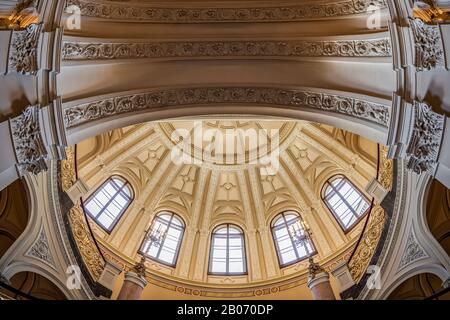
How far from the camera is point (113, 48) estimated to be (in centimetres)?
832

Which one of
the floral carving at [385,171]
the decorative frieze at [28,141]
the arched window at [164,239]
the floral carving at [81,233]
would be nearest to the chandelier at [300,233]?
the arched window at [164,239]

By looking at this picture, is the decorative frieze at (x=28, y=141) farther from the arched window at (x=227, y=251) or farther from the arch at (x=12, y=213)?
the arched window at (x=227, y=251)

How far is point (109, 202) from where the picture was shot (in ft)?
49.0

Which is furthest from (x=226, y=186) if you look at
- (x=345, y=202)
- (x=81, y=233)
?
(x=81, y=233)

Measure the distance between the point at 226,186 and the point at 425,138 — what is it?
38.3 feet

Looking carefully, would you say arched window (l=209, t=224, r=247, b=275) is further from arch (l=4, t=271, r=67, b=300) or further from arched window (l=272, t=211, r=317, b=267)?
arch (l=4, t=271, r=67, b=300)

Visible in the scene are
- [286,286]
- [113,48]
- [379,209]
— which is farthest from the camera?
[286,286]

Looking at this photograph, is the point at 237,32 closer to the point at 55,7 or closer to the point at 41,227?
the point at 55,7

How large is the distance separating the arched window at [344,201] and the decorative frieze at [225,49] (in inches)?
273

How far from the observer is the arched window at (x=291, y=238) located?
14.8 meters

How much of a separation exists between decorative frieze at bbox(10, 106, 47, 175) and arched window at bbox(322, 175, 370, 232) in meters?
10.3

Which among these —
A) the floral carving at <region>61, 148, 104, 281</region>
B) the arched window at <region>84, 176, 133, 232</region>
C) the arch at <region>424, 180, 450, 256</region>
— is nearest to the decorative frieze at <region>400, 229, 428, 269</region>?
the arch at <region>424, 180, 450, 256</region>

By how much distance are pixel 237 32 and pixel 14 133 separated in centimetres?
484
